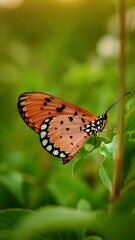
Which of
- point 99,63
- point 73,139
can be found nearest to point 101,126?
point 73,139

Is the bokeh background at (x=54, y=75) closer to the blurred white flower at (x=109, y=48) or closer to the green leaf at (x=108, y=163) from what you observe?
the blurred white flower at (x=109, y=48)

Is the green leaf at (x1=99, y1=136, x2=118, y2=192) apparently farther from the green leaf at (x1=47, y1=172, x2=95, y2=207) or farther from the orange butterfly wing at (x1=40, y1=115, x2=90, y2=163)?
the green leaf at (x1=47, y1=172, x2=95, y2=207)

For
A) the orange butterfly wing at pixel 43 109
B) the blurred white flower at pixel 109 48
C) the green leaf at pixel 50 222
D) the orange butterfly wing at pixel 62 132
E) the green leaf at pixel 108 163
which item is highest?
the blurred white flower at pixel 109 48

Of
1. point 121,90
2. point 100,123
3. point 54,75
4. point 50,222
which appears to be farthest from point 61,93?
point 50,222

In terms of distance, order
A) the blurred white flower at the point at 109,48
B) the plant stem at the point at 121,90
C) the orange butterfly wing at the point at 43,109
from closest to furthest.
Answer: the plant stem at the point at 121,90 < the orange butterfly wing at the point at 43,109 < the blurred white flower at the point at 109,48

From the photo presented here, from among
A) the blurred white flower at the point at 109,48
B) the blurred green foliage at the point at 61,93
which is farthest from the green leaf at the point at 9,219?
the blurred white flower at the point at 109,48

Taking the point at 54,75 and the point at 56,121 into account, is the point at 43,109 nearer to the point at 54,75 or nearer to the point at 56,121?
the point at 56,121

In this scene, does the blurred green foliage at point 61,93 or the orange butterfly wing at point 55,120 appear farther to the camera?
the orange butterfly wing at point 55,120
